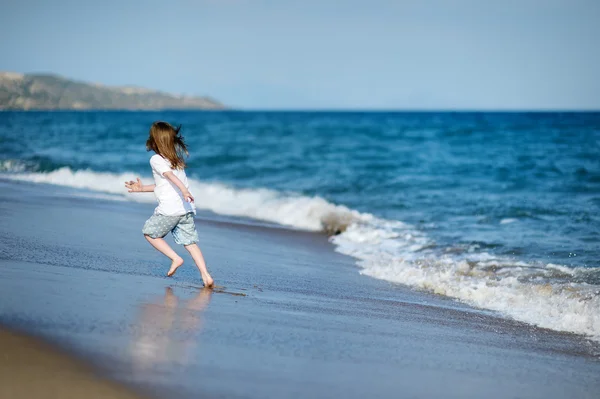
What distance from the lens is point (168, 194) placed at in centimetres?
675

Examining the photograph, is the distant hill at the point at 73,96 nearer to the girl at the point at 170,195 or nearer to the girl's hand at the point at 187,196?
the girl at the point at 170,195

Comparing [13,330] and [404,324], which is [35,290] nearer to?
[13,330]

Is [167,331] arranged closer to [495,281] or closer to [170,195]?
[170,195]

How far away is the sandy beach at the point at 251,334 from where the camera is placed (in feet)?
13.4

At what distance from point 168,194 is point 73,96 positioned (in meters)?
94.0

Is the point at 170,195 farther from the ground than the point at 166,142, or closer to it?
closer to it

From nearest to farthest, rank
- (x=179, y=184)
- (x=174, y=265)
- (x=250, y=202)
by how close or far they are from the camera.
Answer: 1. (x=179, y=184)
2. (x=174, y=265)
3. (x=250, y=202)

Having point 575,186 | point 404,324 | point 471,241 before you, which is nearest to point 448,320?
point 404,324

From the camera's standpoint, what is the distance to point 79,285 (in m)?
5.89

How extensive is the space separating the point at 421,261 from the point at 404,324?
4.09m

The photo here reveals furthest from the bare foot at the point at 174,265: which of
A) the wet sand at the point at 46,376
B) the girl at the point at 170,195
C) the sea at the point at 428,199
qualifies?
the sea at the point at 428,199

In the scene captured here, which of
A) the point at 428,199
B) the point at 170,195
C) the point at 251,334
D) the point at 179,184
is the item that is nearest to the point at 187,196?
the point at 179,184

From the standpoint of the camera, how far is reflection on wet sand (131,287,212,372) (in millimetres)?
4234

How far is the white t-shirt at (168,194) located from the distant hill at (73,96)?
1012 inches
